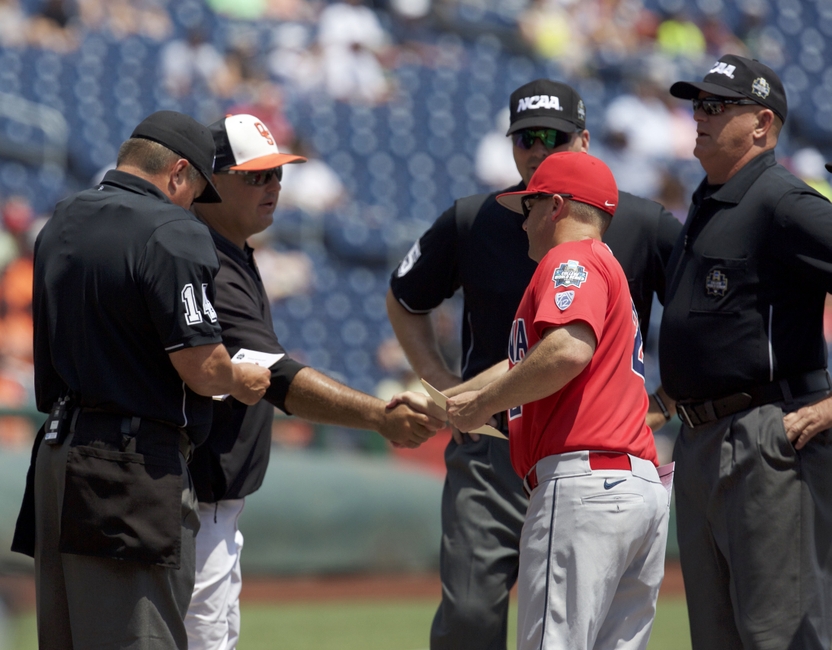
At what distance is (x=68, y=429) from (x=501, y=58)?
40.9 ft

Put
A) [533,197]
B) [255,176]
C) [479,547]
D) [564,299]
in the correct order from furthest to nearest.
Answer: [255,176] → [479,547] → [533,197] → [564,299]

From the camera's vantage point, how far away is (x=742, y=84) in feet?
12.5

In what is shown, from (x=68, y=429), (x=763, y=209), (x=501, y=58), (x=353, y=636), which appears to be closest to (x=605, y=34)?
(x=501, y=58)

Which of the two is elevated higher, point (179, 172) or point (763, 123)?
point (763, 123)

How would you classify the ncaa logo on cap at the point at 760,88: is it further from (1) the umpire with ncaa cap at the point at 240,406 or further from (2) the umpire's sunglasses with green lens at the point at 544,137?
(1) the umpire with ncaa cap at the point at 240,406

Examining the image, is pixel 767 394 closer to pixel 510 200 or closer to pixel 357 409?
pixel 510 200

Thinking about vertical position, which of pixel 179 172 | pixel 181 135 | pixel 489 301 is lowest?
pixel 489 301

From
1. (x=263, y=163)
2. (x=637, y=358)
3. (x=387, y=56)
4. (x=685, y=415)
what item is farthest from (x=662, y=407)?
(x=387, y=56)

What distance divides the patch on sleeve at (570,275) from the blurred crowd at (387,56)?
6.84m

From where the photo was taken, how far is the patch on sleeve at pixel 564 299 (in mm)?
3018

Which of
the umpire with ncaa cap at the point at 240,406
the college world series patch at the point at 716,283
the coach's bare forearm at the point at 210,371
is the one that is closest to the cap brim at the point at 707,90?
the college world series patch at the point at 716,283

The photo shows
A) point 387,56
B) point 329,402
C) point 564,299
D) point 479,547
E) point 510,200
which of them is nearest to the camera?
point 564,299

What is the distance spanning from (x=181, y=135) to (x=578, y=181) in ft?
4.03

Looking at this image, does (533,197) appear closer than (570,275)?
No
